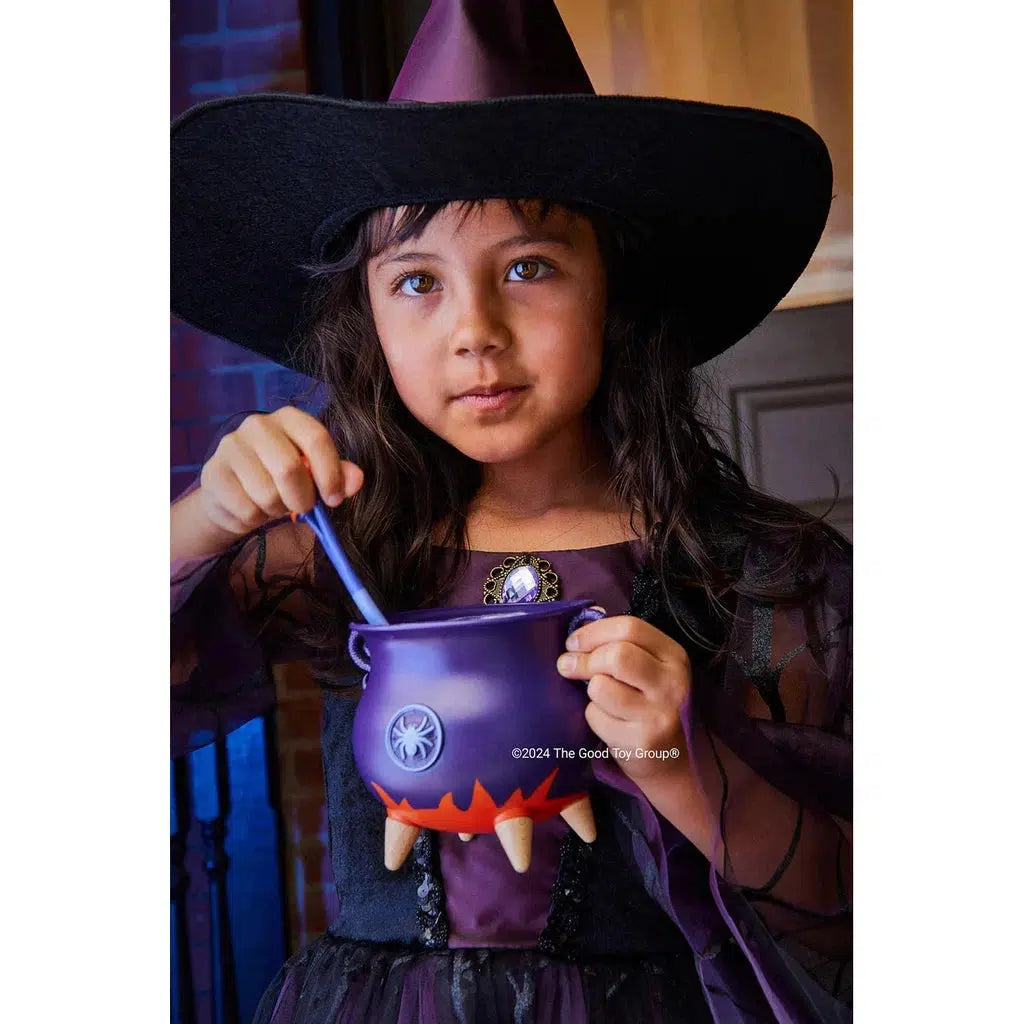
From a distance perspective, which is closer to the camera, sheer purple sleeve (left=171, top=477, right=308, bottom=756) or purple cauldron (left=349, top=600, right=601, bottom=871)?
purple cauldron (left=349, top=600, right=601, bottom=871)

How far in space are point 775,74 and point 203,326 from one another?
0.46 m

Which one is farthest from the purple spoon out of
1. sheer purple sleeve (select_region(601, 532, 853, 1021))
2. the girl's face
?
sheer purple sleeve (select_region(601, 532, 853, 1021))

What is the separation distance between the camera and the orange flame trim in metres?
0.87

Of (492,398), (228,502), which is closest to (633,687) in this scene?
(492,398)

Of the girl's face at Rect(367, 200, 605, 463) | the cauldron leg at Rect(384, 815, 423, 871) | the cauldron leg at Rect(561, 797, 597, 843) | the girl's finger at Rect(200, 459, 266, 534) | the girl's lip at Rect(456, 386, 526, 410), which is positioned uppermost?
the girl's face at Rect(367, 200, 605, 463)

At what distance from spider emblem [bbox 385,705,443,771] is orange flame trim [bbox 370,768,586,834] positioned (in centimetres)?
3

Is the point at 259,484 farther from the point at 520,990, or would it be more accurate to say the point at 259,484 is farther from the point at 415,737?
the point at 520,990

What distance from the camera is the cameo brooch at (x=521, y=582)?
925mm

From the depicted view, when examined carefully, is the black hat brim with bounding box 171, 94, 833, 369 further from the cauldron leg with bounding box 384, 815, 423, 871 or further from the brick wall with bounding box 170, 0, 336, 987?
the cauldron leg with bounding box 384, 815, 423, 871

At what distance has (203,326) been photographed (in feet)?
3.34

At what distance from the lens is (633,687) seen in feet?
2.86

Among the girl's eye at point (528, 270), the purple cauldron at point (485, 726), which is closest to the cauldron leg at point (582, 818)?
the purple cauldron at point (485, 726)
